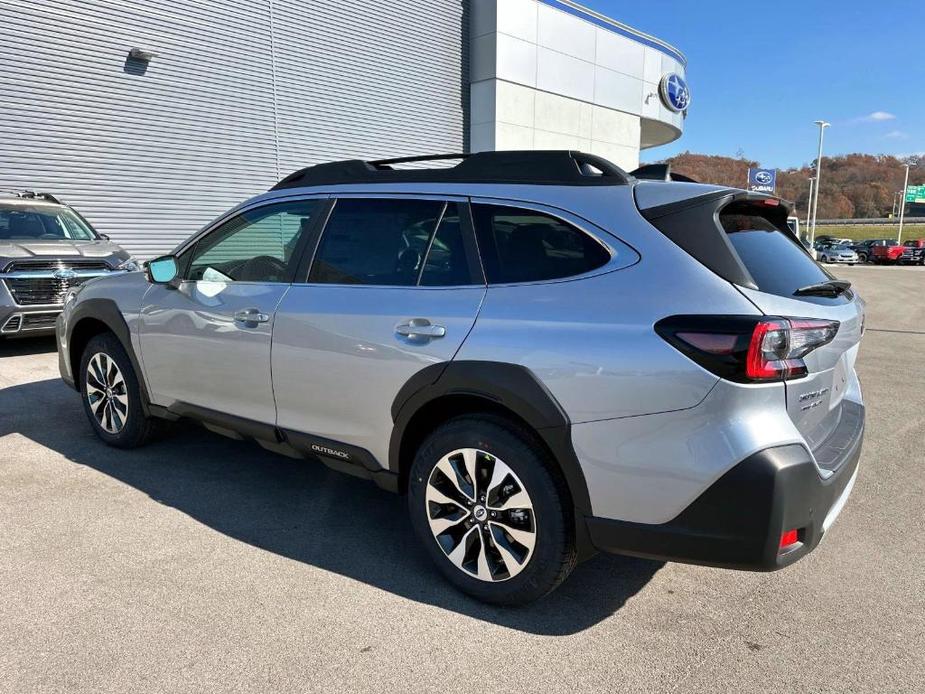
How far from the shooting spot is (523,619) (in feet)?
8.85

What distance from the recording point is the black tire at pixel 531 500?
254 cm

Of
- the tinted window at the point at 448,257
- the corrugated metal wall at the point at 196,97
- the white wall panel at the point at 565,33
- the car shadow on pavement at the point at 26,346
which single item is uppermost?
the white wall panel at the point at 565,33

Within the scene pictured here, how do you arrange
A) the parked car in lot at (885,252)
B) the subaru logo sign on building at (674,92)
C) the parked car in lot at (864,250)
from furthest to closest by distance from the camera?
the parked car in lot at (864,250) → the parked car in lot at (885,252) → the subaru logo sign on building at (674,92)

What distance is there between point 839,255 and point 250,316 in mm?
46404

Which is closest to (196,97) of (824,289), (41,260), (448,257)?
(41,260)

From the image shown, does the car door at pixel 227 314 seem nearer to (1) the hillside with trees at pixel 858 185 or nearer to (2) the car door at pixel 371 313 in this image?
(2) the car door at pixel 371 313

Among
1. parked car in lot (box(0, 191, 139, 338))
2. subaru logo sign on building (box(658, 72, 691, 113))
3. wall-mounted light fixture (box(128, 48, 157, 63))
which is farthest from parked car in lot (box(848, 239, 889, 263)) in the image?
parked car in lot (box(0, 191, 139, 338))

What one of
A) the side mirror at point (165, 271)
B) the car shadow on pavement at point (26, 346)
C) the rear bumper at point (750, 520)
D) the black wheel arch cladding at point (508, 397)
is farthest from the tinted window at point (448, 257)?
the car shadow on pavement at point (26, 346)

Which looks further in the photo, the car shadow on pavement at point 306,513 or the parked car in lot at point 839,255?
the parked car in lot at point 839,255

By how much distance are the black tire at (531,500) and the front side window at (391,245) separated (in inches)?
24.6

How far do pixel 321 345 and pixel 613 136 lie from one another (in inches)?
825

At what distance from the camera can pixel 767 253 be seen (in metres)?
2.62

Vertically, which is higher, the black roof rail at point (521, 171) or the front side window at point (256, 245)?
the black roof rail at point (521, 171)

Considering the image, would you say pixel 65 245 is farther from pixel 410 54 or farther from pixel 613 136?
pixel 613 136
